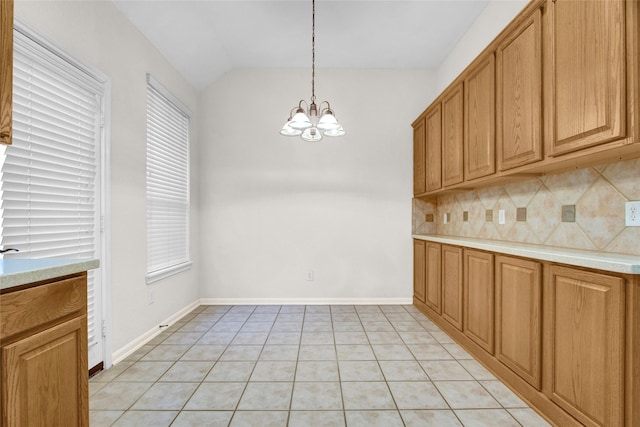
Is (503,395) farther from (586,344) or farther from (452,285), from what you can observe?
(452,285)

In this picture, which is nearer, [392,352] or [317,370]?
[317,370]

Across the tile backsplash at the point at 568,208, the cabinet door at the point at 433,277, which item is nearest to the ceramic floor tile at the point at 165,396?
the cabinet door at the point at 433,277

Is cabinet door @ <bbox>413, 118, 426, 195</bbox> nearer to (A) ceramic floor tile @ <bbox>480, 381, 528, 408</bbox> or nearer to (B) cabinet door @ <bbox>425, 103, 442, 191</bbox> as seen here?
(B) cabinet door @ <bbox>425, 103, 442, 191</bbox>

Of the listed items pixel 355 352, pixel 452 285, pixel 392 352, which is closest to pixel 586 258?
pixel 452 285

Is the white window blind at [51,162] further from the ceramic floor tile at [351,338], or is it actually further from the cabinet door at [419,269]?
the cabinet door at [419,269]

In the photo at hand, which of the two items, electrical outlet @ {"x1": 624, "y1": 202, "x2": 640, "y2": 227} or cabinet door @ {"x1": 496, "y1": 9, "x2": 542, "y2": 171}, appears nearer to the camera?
electrical outlet @ {"x1": 624, "y1": 202, "x2": 640, "y2": 227}

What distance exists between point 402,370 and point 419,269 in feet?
5.53

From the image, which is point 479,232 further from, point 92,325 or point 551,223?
point 92,325

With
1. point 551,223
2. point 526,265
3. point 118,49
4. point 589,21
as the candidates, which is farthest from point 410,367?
point 118,49

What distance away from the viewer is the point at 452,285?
2.82 metres

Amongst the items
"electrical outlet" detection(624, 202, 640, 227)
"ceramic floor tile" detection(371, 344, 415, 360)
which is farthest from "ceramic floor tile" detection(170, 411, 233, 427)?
"electrical outlet" detection(624, 202, 640, 227)

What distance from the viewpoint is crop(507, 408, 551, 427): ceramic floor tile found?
164 cm

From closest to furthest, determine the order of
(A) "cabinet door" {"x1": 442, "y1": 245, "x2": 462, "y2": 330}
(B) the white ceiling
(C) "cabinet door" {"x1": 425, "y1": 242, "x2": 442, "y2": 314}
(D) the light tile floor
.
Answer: (D) the light tile floor
(A) "cabinet door" {"x1": 442, "y1": 245, "x2": 462, "y2": 330}
(B) the white ceiling
(C) "cabinet door" {"x1": 425, "y1": 242, "x2": 442, "y2": 314}

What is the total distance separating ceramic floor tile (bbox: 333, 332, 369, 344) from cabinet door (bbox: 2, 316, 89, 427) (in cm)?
197
